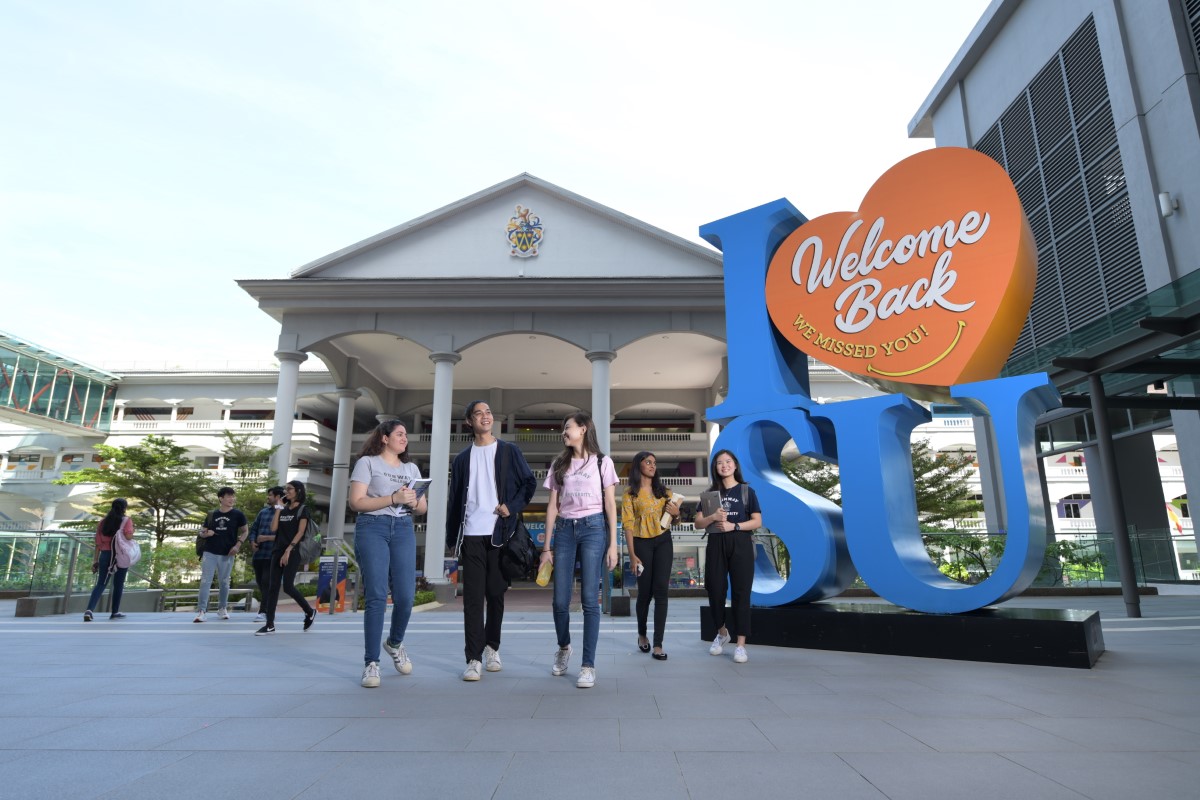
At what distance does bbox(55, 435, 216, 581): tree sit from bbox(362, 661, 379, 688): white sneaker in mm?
19153

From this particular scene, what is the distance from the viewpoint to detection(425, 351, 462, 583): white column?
18.5m

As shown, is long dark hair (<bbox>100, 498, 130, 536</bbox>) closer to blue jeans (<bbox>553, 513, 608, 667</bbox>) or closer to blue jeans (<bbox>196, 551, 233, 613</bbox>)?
blue jeans (<bbox>196, 551, 233, 613</bbox>)

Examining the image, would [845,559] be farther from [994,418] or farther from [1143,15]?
[1143,15]

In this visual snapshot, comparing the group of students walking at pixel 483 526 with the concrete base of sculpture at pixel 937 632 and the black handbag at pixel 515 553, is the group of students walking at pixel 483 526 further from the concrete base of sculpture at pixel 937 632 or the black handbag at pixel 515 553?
the concrete base of sculpture at pixel 937 632

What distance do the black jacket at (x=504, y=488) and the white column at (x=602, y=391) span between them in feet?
43.4

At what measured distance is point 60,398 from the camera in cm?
3244

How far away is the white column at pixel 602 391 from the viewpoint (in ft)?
60.3

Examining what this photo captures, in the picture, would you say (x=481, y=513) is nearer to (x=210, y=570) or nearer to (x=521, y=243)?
(x=210, y=570)

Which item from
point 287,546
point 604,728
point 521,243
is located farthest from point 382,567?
point 521,243

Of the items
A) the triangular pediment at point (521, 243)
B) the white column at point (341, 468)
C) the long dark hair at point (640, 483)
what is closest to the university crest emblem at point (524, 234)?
the triangular pediment at point (521, 243)

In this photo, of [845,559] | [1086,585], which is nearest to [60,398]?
[845,559]

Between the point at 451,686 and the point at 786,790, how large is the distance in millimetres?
2549

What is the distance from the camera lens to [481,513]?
4.62 m

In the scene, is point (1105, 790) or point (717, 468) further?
point (717, 468)
